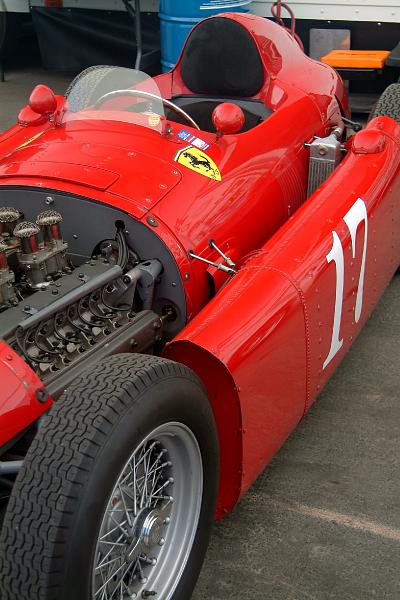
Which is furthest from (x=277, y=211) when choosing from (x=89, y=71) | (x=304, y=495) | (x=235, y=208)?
(x=304, y=495)

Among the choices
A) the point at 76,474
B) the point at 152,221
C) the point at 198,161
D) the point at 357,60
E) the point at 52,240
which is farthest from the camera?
the point at 357,60

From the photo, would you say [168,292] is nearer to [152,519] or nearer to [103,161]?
[103,161]

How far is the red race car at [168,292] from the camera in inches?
82.9

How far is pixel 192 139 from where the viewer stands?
363 centimetres

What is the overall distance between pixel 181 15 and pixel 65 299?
562 cm

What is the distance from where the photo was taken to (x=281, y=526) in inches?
116

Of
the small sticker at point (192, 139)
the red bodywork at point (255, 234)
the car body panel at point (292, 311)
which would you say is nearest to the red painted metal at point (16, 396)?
the red bodywork at point (255, 234)

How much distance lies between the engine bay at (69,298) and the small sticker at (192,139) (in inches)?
26.4

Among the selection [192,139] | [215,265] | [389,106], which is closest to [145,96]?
[192,139]

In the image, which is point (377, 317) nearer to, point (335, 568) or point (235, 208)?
point (235, 208)

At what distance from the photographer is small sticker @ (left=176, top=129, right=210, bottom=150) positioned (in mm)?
3604

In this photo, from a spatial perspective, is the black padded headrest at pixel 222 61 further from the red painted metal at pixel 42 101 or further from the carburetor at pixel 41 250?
the carburetor at pixel 41 250

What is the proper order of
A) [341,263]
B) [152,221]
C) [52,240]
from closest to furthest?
1. [52,240]
2. [152,221]
3. [341,263]

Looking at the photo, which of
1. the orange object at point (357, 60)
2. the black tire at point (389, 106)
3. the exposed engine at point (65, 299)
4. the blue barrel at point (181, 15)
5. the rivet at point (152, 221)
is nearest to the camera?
the exposed engine at point (65, 299)
